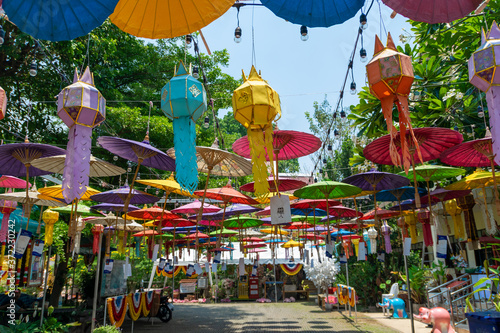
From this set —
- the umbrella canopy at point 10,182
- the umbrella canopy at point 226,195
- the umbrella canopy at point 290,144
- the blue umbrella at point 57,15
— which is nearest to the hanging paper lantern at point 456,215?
the umbrella canopy at point 226,195

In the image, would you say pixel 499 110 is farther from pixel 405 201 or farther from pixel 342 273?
pixel 342 273

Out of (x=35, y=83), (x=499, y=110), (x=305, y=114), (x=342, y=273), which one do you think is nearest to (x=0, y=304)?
(x=35, y=83)

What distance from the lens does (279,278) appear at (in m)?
21.6

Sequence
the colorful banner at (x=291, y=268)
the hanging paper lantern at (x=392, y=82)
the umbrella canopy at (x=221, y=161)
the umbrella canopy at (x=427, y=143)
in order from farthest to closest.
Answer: the colorful banner at (x=291, y=268), the umbrella canopy at (x=427, y=143), the umbrella canopy at (x=221, y=161), the hanging paper lantern at (x=392, y=82)

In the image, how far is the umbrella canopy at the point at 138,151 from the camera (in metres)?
4.81

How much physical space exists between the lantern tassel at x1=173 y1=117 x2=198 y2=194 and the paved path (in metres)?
8.89

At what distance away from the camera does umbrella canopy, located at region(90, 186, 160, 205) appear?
6.92m

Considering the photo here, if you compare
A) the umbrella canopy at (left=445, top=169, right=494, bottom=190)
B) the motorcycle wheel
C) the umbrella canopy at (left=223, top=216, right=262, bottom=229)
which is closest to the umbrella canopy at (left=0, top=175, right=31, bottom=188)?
the umbrella canopy at (left=445, top=169, right=494, bottom=190)

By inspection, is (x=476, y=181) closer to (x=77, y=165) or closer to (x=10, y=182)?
(x=77, y=165)

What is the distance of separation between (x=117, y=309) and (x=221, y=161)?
5260mm

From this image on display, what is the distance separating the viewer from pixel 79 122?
259cm

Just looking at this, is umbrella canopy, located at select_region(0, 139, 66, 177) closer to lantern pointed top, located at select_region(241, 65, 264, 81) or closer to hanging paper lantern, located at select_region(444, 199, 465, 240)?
lantern pointed top, located at select_region(241, 65, 264, 81)

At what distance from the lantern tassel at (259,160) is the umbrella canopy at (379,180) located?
13.2ft

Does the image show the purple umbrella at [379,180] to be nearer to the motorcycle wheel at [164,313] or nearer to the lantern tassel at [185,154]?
the lantern tassel at [185,154]
